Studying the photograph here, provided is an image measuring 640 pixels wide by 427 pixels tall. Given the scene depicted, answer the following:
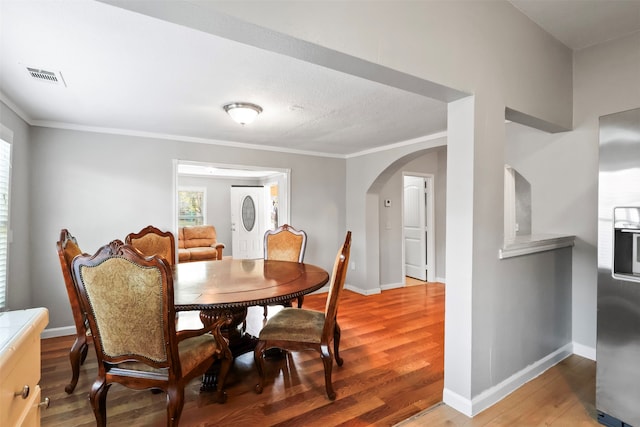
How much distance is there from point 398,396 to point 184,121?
3.14m

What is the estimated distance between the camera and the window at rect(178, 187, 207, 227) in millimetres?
8055

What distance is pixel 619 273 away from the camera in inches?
69.1

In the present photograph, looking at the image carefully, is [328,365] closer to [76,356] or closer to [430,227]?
[76,356]

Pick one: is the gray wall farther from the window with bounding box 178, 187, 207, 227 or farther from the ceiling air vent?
the window with bounding box 178, 187, 207, 227

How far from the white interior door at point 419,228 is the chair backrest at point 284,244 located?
2.65m

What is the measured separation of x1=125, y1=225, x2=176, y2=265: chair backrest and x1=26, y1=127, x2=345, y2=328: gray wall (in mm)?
257

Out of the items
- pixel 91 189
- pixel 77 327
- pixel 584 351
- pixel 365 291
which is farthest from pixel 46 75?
pixel 584 351

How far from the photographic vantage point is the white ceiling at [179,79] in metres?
1.62

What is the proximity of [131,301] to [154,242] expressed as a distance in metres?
2.12

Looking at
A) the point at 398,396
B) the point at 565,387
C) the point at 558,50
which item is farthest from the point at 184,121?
the point at 565,387

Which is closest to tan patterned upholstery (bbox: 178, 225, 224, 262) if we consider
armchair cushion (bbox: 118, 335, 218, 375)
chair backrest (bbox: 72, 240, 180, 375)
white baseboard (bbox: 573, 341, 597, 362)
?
armchair cushion (bbox: 118, 335, 218, 375)

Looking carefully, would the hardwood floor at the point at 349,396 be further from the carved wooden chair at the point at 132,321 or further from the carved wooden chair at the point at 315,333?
the carved wooden chair at the point at 132,321

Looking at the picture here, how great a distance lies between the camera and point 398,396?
2.11m

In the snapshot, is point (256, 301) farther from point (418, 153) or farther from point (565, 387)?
point (418, 153)
